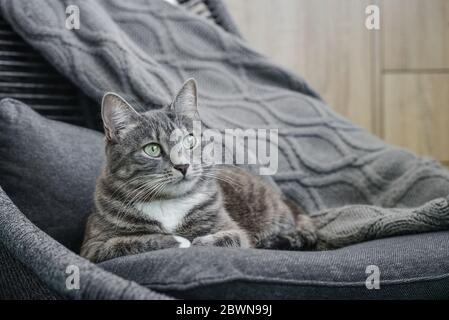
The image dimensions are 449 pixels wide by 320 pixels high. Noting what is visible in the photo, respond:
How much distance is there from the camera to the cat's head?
39.8 inches

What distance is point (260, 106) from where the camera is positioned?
1.68 meters

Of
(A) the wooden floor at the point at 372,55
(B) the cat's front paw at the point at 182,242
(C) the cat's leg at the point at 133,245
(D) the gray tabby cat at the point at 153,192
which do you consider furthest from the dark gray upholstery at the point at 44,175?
(A) the wooden floor at the point at 372,55

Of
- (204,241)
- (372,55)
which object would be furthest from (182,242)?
(372,55)

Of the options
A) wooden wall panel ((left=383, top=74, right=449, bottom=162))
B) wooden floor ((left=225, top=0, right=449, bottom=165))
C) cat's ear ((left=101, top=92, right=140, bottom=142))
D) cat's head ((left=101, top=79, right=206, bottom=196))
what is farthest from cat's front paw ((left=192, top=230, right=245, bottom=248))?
wooden wall panel ((left=383, top=74, right=449, bottom=162))

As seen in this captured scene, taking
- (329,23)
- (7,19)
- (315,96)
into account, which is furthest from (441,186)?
(7,19)

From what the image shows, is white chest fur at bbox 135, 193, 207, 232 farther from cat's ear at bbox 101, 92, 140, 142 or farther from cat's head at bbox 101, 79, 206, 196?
cat's ear at bbox 101, 92, 140, 142

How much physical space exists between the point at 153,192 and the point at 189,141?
0.42ft

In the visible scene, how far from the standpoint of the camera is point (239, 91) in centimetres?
169

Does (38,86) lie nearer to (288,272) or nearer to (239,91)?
(239,91)

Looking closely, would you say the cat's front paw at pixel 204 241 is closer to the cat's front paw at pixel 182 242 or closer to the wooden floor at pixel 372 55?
the cat's front paw at pixel 182 242

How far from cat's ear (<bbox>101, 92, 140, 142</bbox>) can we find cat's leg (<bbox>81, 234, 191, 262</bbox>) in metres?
0.22
